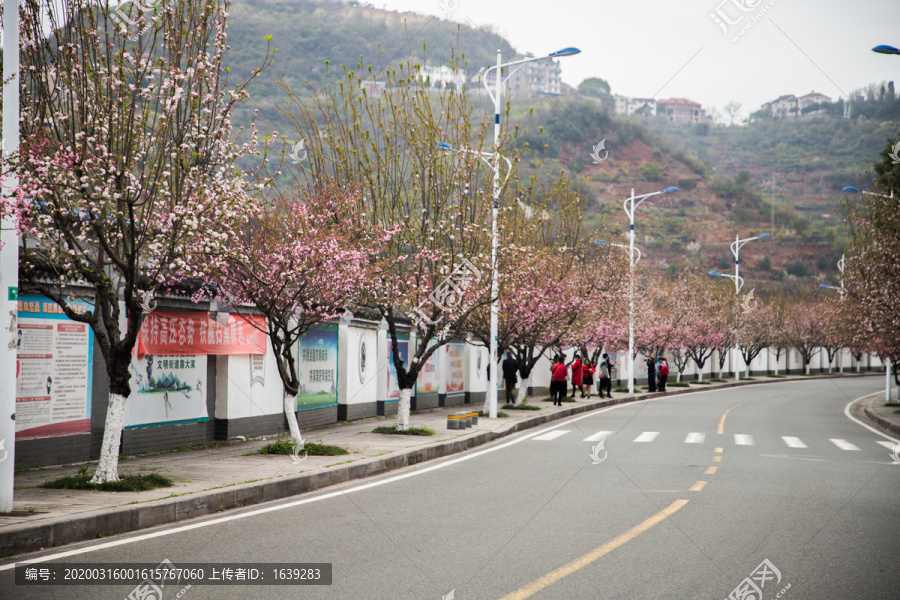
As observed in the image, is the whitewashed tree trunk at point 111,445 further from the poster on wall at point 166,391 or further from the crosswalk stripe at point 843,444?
the crosswalk stripe at point 843,444

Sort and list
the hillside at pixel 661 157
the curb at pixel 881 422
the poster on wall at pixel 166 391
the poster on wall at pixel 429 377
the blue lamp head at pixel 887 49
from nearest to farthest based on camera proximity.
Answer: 1. the poster on wall at pixel 166 391
2. the blue lamp head at pixel 887 49
3. the curb at pixel 881 422
4. the poster on wall at pixel 429 377
5. the hillside at pixel 661 157

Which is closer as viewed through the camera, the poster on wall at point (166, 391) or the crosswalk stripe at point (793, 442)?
the poster on wall at point (166, 391)

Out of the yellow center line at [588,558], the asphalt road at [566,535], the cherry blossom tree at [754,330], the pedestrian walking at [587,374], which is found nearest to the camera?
the yellow center line at [588,558]

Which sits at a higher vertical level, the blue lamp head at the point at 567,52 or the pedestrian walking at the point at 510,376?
the blue lamp head at the point at 567,52

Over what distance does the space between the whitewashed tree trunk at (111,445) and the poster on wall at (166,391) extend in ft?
11.0

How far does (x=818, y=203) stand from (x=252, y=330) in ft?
511

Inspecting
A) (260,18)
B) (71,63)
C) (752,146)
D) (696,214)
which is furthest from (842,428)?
A: (752,146)

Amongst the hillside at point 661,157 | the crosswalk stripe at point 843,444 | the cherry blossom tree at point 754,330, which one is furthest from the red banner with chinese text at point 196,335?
the hillside at point 661,157

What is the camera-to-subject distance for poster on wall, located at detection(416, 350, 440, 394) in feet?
88.9

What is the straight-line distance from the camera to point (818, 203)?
15338cm

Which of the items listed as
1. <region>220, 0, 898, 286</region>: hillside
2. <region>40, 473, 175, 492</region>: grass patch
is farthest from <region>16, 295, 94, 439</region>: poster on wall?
<region>220, 0, 898, 286</region>: hillside

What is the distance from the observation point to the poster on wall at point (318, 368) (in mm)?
19547

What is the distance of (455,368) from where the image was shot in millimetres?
30891

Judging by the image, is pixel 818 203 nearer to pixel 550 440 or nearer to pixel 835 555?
pixel 550 440
